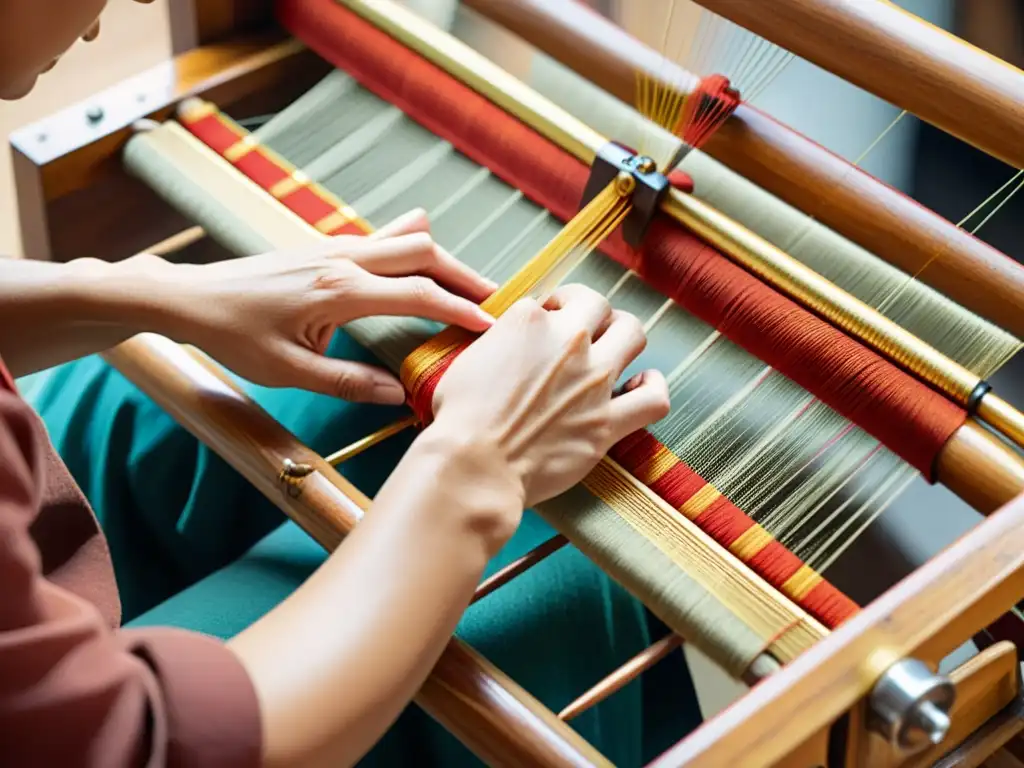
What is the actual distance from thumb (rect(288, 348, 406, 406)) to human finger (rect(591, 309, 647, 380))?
0.17 m

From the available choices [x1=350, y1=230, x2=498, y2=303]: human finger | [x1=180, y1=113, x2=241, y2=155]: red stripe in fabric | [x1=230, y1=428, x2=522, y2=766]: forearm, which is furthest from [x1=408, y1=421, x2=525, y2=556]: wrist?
[x1=180, y1=113, x2=241, y2=155]: red stripe in fabric

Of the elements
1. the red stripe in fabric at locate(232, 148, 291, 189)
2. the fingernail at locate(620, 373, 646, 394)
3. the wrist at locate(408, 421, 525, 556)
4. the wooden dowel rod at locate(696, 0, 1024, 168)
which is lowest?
the red stripe in fabric at locate(232, 148, 291, 189)

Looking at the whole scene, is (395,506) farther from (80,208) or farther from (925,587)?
(80,208)

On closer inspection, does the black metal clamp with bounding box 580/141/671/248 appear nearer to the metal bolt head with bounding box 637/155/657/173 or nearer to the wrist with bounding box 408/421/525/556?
the metal bolt head with bounding box 637/155/657/173

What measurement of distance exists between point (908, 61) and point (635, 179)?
0.79 feet

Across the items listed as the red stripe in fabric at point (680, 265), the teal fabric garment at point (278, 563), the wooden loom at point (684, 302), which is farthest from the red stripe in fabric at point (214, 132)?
the teal fabric garment at point (278, 563)

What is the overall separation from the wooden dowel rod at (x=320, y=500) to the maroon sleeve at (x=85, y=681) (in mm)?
180

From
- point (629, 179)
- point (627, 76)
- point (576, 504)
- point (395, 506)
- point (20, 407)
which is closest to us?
point (20, 407)

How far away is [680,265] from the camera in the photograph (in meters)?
0.94

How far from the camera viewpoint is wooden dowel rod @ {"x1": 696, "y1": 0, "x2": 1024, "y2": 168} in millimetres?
757

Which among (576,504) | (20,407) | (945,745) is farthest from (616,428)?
(20,407)

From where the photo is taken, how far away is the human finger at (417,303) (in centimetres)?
87

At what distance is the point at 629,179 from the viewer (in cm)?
94

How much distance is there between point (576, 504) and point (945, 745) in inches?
11.7
